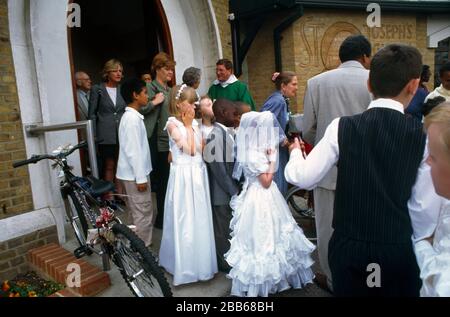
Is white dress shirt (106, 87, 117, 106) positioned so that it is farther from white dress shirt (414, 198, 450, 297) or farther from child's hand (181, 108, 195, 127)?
white dress shirt (414, 198, 450, 297)

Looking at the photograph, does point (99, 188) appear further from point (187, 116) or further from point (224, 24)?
point (224, 24)

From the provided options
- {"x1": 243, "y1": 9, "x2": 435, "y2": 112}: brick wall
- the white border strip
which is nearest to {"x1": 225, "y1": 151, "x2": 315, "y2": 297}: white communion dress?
the white border strip

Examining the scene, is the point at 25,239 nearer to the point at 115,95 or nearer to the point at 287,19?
the point at 115,95

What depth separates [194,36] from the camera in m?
5.92

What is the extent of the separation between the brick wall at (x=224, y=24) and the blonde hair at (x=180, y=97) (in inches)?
134

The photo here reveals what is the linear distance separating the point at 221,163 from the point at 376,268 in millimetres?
1732

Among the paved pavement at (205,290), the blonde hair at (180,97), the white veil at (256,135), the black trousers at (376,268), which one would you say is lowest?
the paved pavement at (205,290)

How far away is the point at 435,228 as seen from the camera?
145cm

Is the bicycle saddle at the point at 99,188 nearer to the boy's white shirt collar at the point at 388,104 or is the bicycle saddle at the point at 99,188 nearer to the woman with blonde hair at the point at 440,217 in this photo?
the boy's white shirt collar at the point at 388,104

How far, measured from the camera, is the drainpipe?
6.68 metres

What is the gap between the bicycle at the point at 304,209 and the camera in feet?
13.5

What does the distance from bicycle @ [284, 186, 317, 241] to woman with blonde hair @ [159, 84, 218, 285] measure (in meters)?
1.37

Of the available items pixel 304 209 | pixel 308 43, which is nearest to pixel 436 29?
pixel 308 43

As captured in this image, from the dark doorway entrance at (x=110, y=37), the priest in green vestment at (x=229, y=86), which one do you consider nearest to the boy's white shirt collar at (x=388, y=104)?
the priest in green vestment at (x=229, y=86)
